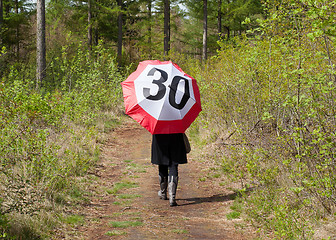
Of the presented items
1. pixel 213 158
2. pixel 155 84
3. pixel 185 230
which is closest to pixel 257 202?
pixel 185 230

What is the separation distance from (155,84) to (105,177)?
3289 millimetres

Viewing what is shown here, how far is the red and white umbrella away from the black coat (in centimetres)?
46

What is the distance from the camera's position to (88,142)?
10047mm

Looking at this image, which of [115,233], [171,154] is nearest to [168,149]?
[171,154]

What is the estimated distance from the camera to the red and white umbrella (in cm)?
604

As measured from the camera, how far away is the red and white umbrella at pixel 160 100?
6.04 m

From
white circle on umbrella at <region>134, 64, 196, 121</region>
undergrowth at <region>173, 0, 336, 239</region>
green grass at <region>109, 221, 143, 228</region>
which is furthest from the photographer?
white circle on umbrella at <region>134, 64, 196, 121</region>

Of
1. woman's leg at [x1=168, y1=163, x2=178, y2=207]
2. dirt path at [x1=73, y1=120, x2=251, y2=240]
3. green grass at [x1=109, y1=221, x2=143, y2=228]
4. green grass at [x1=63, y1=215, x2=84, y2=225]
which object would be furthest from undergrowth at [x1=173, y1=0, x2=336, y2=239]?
green grass at [x1=63, y1=215, x2=84, y2=225]

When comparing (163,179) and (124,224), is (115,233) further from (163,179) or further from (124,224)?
(163,179)

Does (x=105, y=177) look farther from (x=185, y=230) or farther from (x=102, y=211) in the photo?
(x=185, y=230)

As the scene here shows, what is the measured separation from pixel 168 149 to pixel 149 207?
106cm

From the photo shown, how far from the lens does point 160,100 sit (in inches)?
238

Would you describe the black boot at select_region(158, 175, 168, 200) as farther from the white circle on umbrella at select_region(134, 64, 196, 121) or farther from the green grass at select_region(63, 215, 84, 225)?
the green grass at select_region(63, 215, 84, 225)

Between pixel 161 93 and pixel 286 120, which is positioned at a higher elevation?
pixel 161 93
